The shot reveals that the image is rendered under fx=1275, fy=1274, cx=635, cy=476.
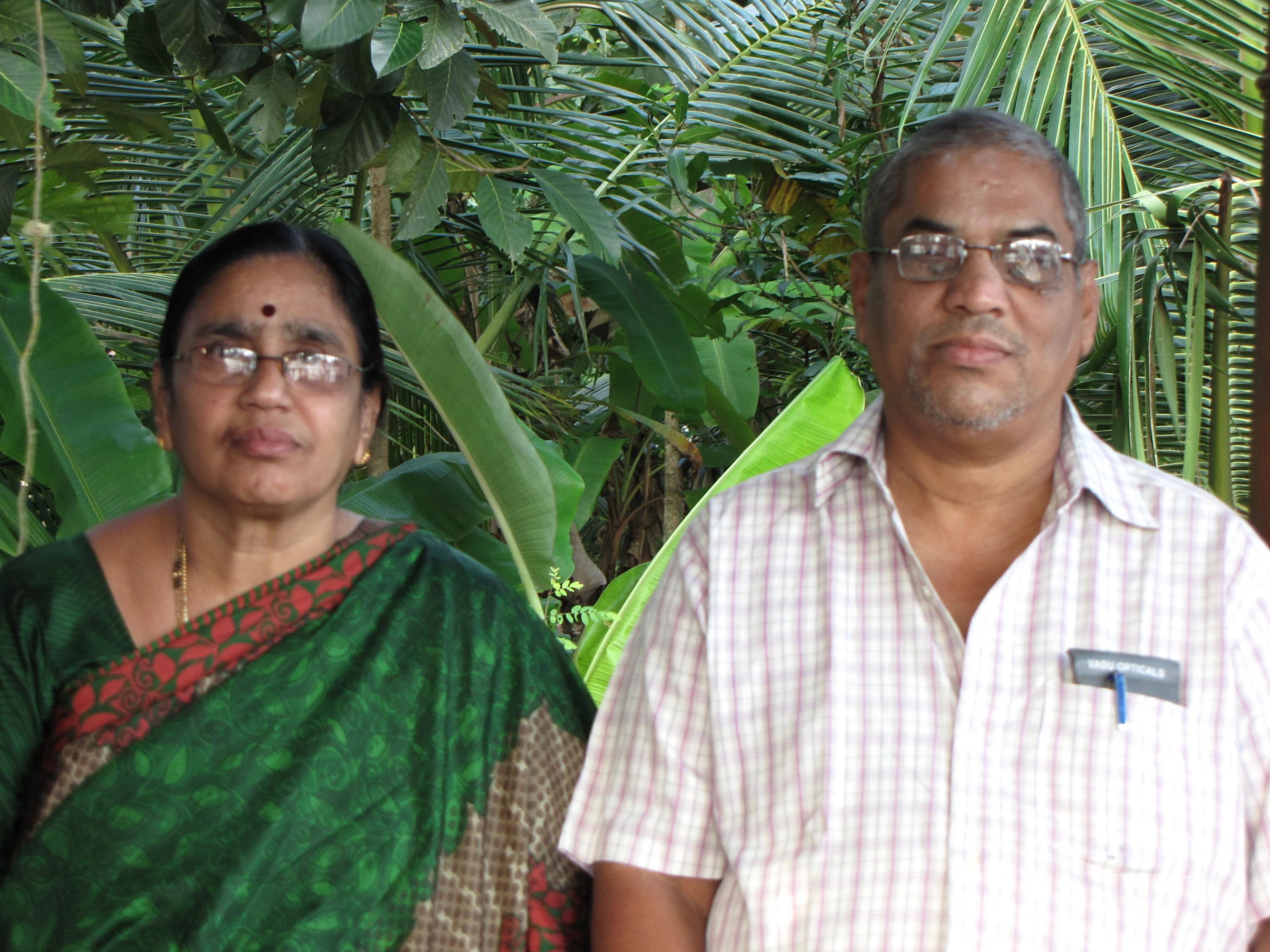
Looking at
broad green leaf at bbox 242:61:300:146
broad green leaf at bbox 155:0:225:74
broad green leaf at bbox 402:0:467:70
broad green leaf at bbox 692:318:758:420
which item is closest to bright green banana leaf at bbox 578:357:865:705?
broad green leaf at bbox 402:0:467:70

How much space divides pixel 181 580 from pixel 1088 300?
142cm

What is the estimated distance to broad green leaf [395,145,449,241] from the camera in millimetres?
2861

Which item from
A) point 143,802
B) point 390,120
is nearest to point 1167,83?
point 390,120

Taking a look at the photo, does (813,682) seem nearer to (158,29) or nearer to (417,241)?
(158,29)

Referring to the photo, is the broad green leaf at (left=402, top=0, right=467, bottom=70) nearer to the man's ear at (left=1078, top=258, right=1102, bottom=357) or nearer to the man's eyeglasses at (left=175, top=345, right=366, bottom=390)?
the man's eyeglasses at (left=175, top=345, right=366, bottom=390)

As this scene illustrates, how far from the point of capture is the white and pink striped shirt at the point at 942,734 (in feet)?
5.04

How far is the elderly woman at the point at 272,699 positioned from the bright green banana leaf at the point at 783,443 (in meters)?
0.68

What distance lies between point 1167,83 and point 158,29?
83.0 inches

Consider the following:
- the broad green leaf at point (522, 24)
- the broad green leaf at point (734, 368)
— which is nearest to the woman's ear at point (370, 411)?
the broad green leaf at point (522, 24)

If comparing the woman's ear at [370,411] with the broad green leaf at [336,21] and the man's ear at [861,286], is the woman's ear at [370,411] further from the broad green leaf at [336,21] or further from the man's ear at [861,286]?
the man's ear at [861,286]

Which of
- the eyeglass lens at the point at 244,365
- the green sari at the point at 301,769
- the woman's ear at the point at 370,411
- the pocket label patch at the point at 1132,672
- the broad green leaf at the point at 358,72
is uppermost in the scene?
the broad green leaf at the point at 358,72

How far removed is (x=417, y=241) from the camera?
4562 millimetres

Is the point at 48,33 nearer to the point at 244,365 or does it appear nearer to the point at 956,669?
the point at 244,365

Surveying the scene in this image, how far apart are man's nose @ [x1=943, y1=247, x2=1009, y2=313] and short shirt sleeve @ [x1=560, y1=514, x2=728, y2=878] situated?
472mm
